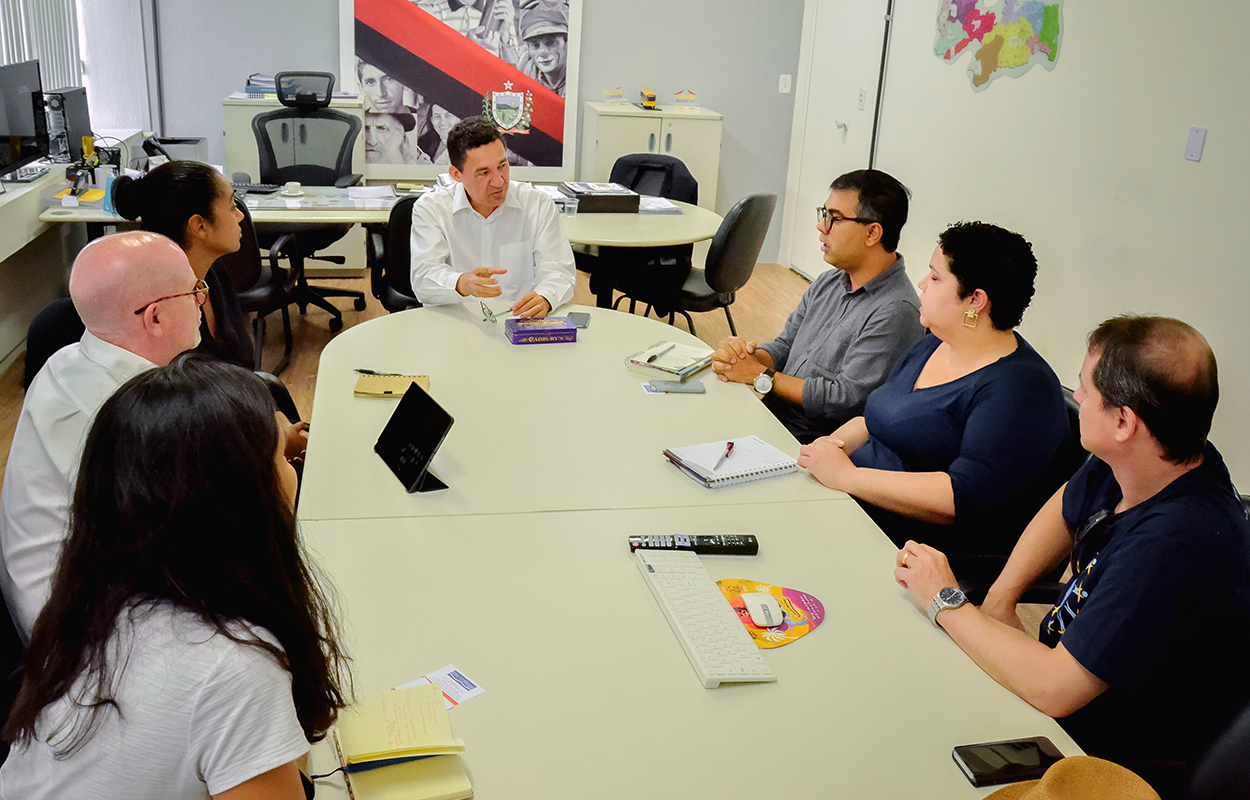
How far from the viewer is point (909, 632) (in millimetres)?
Answer: 1553

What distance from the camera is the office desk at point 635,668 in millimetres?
1236

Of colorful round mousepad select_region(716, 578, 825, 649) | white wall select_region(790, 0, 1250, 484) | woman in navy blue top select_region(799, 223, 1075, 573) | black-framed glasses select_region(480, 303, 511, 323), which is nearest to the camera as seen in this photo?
colorful round mousepad select_region(716, 578, 825, 649)

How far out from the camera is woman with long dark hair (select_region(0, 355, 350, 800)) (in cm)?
96

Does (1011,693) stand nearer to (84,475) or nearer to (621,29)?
(84,475)

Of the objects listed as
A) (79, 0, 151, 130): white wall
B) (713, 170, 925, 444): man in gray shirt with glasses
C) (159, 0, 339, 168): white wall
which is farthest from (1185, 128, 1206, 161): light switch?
(79, 0, 151, 130): white wall

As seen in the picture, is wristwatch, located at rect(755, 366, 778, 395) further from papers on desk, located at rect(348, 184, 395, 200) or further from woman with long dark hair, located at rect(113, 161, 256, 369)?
papers on desk, located at rect(348, 184, 395, 200)

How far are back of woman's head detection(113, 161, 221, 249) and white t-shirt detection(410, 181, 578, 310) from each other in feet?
2.83

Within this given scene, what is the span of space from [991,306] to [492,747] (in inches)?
57.5

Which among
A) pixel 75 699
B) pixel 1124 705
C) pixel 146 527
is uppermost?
pixel 146 527

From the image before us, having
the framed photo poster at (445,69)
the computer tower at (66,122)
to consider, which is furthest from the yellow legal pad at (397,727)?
the framed photo poster at (445,69)

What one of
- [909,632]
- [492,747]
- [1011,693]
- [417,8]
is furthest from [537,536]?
[417,8]

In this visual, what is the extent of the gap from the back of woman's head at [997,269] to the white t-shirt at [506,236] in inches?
62.2

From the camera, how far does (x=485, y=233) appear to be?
138 inches

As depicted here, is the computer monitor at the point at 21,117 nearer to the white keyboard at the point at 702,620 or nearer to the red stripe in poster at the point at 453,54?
the red stripe in poster at the point at 453,54
